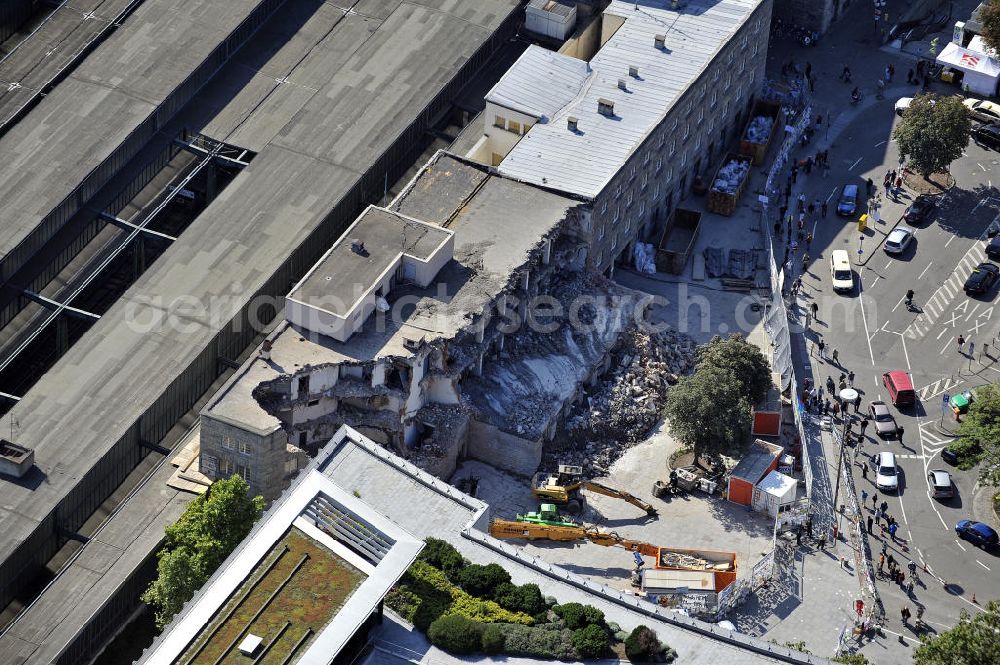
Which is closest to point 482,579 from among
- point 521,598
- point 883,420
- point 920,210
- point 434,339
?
point 521,598

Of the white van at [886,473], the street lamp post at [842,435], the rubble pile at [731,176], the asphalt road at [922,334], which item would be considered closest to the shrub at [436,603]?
the asphalt road at [922,334]

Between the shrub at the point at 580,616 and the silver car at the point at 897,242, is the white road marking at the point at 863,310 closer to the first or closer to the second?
the silver car at the point at 897,242

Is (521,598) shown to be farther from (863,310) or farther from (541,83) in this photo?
(541,83)

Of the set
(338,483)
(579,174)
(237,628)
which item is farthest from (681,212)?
(237,628)

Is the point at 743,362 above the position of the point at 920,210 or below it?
below

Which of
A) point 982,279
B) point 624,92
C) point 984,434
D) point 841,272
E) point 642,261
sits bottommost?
point 642,261

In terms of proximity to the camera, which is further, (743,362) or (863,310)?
(863,310)

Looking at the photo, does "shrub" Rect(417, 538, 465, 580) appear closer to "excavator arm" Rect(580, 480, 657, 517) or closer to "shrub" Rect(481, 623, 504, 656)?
"shrub" Rect(481, 623, 504, 656)
